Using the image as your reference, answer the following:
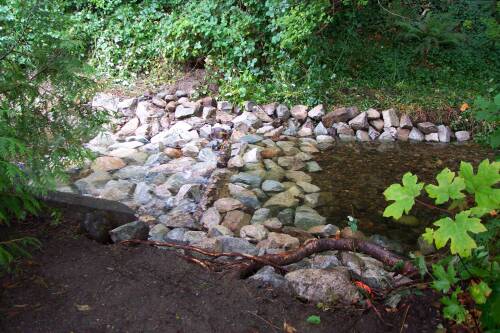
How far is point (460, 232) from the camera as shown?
145 cm

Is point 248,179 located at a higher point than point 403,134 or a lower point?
higher

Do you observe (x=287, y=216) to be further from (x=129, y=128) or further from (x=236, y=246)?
(x=129, y=128)

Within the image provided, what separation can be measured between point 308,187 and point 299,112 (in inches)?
Answer: 83.9

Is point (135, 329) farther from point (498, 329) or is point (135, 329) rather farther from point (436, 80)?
point (436, 80)

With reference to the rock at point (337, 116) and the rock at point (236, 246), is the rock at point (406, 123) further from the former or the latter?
the rock at point (236, 246)

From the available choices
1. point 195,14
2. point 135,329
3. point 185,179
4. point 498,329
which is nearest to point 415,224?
point 185,179

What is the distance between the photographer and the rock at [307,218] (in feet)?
13.4

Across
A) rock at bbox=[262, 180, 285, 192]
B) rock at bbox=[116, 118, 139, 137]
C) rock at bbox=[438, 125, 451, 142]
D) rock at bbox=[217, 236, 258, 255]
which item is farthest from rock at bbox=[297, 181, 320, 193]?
rock at bbox=[116, 118, 139, 137]

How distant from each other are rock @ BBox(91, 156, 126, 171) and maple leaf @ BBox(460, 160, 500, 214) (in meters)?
4.26

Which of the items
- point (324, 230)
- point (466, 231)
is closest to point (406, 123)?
point (324, 230)

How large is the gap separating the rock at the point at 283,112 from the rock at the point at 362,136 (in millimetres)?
1051

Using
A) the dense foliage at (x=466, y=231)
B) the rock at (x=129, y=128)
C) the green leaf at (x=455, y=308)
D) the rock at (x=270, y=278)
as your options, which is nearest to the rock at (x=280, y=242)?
the rock at (x=270, y=278)

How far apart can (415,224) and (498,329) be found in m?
2.74

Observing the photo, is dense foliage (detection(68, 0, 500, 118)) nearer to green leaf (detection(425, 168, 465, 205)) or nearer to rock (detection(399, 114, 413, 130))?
rock (detection(399, 114, 413, 130))
